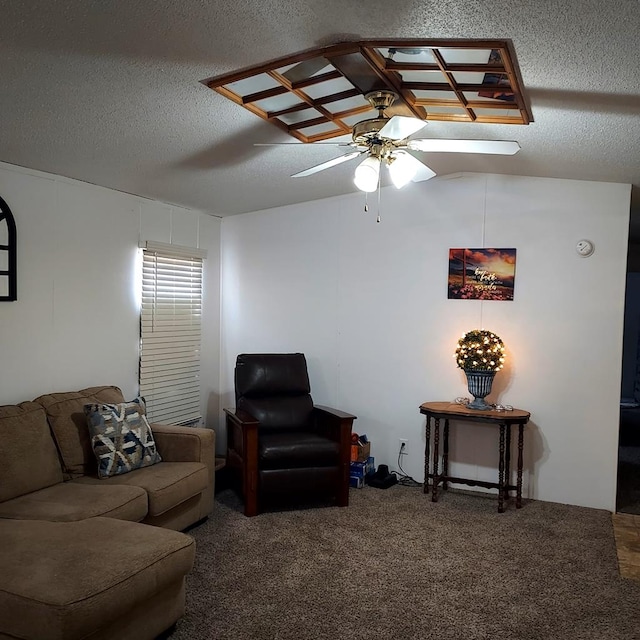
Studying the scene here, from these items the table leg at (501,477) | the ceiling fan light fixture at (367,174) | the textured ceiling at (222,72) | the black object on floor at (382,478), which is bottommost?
the black object on floor at (382,478)

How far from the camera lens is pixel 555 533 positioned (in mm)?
3637

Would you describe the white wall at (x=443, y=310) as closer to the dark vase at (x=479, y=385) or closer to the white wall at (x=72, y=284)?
the dark vase at (x=479, y=385)

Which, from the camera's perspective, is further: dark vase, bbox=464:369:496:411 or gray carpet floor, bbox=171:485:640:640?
dark vase, bbox=464:369:496:411

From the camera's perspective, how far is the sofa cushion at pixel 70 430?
330 centimetres

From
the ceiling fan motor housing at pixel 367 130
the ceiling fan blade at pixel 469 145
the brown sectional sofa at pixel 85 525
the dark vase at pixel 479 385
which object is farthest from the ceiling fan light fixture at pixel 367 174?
the dark vase at pixel 479 385

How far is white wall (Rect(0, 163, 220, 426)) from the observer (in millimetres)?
3490

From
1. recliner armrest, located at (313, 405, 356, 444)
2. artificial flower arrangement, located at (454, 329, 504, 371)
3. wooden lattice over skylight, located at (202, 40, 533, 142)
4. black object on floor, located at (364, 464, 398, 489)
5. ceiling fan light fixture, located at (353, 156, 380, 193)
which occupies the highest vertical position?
wooden lattice over skylight, located at (202, 40, 533, 142)

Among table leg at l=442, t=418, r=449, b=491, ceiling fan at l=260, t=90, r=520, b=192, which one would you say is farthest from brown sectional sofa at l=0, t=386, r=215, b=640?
ceiling fan at l=260, t=90, r=520, b=192

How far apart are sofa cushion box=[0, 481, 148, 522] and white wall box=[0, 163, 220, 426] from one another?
0.80 metres

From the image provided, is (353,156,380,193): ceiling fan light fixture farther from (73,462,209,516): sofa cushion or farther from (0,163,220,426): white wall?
(0,163,220,426): white wall

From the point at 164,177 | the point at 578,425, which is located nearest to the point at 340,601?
the point at 578,425

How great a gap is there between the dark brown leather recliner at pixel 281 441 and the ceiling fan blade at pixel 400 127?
84.2 inches

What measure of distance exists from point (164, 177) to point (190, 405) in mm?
2075

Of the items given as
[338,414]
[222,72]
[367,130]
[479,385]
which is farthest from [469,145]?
[338,414]
